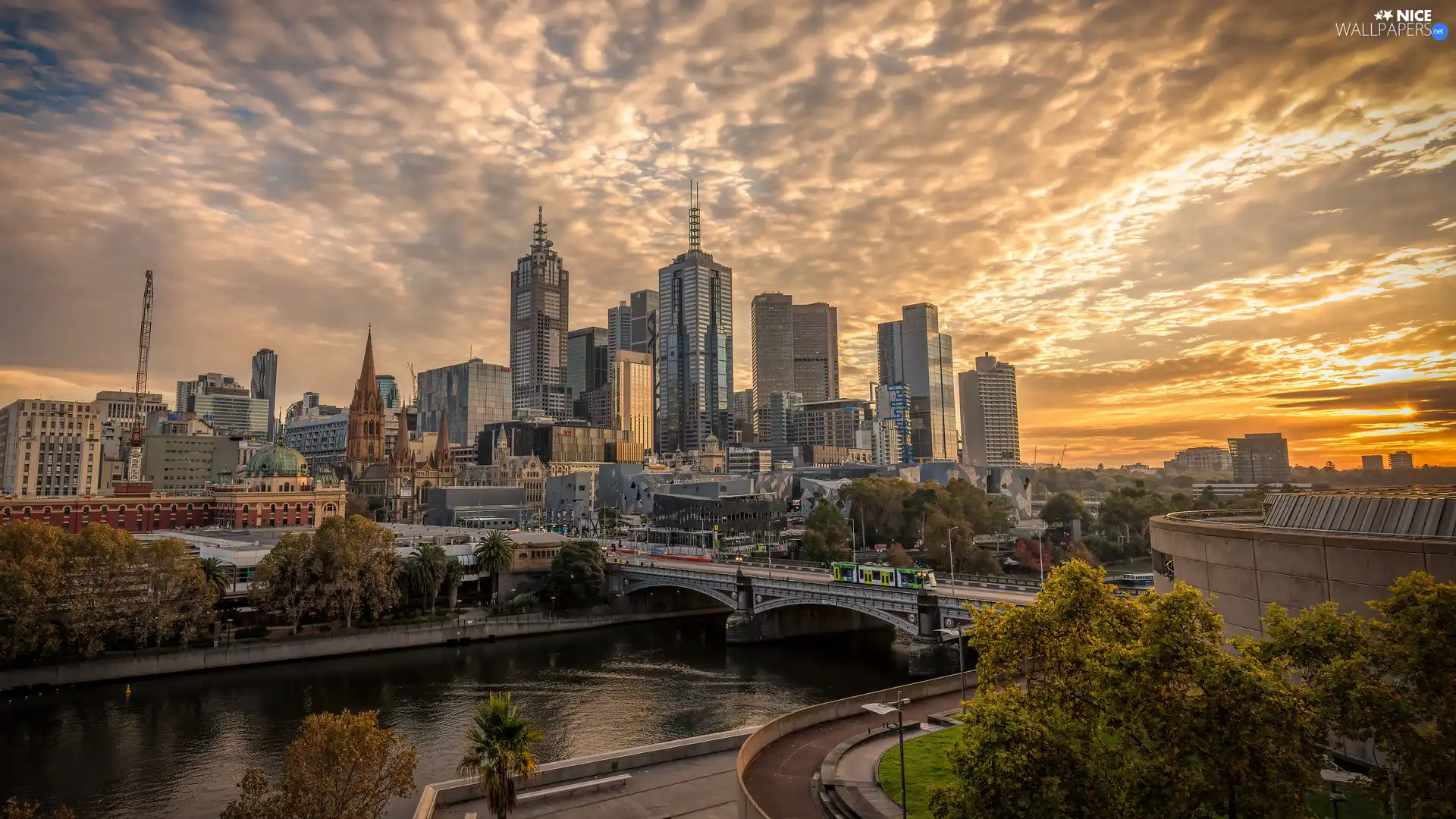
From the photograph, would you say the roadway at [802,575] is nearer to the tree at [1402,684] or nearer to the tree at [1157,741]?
the tree at [1402,684]

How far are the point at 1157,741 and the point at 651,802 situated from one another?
77.7 feet

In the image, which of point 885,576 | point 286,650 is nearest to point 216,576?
point 286,650

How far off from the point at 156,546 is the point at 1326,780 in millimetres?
93178

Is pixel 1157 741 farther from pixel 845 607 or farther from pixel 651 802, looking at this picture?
pixel 845 607

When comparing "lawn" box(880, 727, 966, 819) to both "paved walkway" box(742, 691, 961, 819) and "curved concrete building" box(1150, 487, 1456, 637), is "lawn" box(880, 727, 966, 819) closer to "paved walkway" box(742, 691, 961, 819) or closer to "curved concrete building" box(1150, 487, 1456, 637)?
"paved walkway" box(742, 691, 961, 819)

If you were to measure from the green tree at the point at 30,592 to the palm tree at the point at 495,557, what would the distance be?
46.9 metres

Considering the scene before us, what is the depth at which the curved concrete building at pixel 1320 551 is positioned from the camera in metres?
31.2

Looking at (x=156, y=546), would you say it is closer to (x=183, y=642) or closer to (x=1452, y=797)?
(x=183, y=642)

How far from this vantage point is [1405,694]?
2161 centimetres

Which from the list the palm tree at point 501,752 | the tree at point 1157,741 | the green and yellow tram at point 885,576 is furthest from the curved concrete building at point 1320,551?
the green and yellow tram at point 885,576

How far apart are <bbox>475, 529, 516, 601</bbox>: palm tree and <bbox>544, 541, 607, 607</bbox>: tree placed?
6425 millimetres

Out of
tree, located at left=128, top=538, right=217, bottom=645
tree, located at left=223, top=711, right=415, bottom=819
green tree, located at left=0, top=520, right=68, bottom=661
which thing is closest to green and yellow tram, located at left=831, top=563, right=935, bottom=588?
tree, located at left=223, top=711, right=415, bottom=819

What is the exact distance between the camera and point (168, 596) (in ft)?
260

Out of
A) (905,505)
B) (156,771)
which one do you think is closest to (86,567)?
(156,771)
